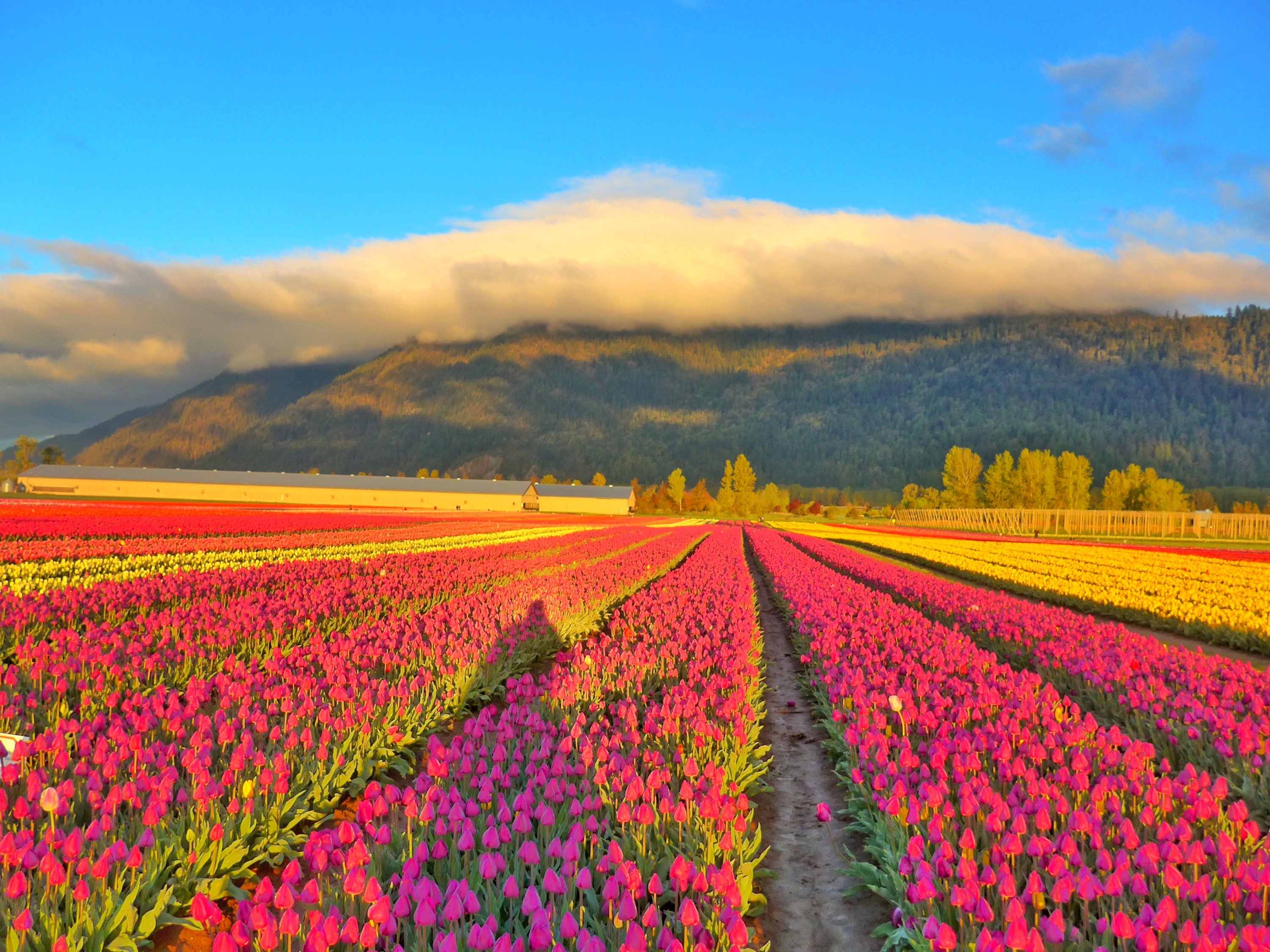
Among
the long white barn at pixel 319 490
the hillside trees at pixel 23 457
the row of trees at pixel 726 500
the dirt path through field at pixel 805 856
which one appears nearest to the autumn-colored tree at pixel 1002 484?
the row of trees at pixel 726 500

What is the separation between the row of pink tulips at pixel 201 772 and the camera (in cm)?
342

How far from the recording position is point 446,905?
2938 millimetres

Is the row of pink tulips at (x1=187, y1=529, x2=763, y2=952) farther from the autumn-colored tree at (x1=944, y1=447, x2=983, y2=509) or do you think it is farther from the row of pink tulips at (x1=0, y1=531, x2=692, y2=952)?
the autumn-colored tree at (x1=944, y1=447, x2=983, y2=509)

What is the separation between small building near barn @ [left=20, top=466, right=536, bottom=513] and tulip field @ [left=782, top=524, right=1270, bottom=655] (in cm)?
9269

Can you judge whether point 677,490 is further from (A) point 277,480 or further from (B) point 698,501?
(A) point 277,480

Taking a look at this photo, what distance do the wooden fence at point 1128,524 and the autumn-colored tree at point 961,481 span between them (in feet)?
181

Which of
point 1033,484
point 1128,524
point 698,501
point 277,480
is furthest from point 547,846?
point 698,501

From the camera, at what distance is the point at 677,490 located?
552ft

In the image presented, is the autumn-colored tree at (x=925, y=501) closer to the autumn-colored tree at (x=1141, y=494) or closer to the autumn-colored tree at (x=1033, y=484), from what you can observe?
the autumn-colored tree at (x=1033, y=484)

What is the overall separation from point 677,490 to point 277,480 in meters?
83.2

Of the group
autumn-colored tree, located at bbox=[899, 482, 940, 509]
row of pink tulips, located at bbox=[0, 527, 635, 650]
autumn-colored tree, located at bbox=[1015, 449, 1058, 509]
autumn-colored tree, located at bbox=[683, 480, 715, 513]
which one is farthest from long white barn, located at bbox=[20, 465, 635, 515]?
row of pink tulips, located at bbox=[0, 527, 635, 650]

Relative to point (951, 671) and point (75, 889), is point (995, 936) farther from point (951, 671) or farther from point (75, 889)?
point (951, 671)

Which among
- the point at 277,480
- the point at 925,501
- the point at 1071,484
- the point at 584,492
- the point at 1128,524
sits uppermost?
the point at 277,480

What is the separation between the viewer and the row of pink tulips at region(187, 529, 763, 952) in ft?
9.69
